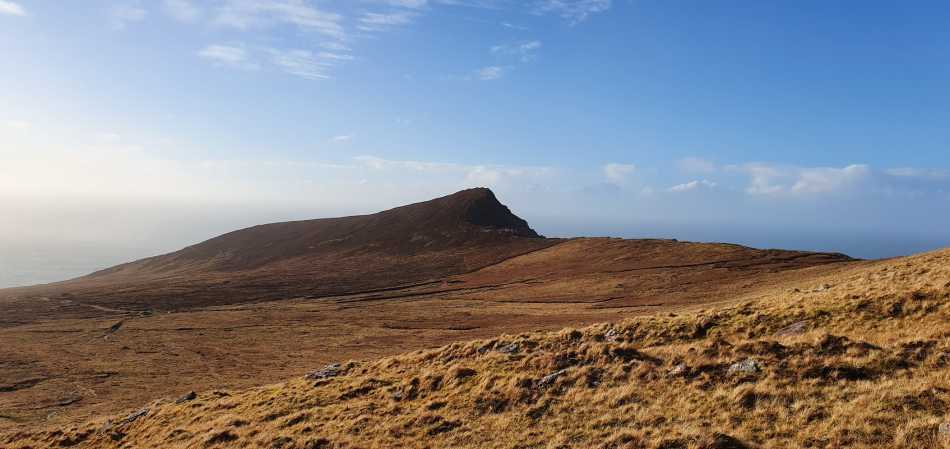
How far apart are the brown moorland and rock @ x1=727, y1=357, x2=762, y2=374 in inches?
877

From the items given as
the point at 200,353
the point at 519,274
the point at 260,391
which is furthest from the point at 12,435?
the point at 519,274

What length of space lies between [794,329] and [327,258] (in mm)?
108537

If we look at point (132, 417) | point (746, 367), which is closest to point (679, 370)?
point (746, 367)

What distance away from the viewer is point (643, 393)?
16.6 meters

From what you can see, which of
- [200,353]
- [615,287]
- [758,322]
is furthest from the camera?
[615,287]

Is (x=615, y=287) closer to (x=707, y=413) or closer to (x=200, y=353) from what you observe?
(x=200, y=353)

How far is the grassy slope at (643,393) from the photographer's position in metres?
13.1

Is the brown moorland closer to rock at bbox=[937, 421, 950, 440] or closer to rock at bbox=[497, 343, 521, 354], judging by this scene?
rock at bbox=[497, 343, 521, 354]

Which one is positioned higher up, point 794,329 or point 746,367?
point 794,329

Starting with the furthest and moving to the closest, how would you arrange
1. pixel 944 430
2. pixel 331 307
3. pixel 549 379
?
pixel 331 307 → pixel 549 379 → pixel 944 430

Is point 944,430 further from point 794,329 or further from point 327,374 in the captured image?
point 327,374

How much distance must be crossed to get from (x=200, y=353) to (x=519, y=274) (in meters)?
48.3

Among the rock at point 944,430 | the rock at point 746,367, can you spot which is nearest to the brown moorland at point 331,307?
the rock at point 746,367

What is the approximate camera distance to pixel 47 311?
72500 millimetres
